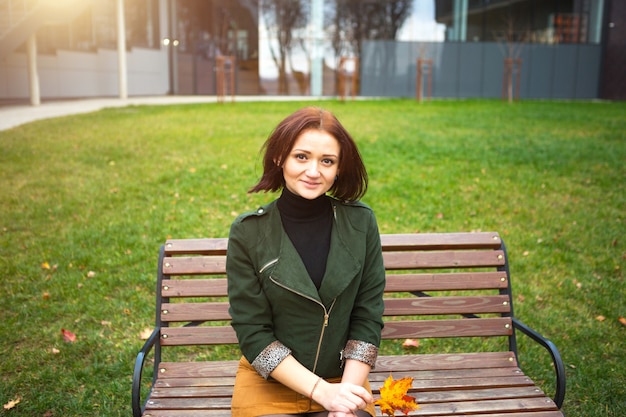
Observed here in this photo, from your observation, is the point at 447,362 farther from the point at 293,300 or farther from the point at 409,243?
the point at 293,300

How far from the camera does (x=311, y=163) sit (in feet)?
7.77

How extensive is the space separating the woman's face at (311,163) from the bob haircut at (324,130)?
0.02 meters

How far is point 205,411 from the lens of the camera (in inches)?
108

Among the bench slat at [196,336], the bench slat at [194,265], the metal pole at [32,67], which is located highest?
the metal pole at [32,67]

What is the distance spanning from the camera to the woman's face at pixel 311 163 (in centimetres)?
236

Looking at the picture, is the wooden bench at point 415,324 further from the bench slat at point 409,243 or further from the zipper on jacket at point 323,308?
the zipper on jacket at point 323,308

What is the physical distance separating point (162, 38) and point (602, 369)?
27446mm

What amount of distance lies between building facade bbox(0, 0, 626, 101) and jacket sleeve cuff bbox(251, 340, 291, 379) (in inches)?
1020

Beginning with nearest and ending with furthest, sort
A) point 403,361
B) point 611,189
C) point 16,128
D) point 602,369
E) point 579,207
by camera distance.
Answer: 1. point 403,361
2. point 602,369
3. point 579,207
4. point 611,189
5. point 16,128

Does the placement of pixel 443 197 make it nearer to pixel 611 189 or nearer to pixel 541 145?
pixel 611 189

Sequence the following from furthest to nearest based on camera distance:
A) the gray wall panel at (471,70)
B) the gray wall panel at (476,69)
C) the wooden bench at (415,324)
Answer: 1. the gray wall panel at (471,70)
2. the gray wall panel at (476,69)
3. the wooden bench at (415,324)

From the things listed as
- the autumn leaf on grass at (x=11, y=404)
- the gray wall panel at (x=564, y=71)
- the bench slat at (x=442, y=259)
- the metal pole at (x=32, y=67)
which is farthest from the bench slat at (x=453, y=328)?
the gray wall panel at (x=564, y=71)

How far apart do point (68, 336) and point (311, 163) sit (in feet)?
9.09

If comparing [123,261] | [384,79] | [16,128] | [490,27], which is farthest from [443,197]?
[490,27]
